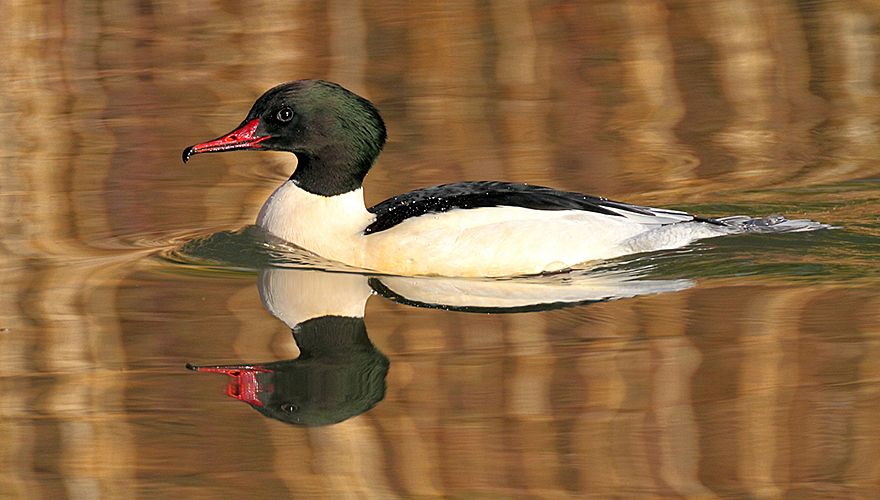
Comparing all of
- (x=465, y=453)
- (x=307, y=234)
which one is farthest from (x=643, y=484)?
(x=307, y=234)

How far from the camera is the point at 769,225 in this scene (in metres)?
8.71

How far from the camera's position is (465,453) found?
5.53 metres

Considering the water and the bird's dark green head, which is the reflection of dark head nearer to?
the water

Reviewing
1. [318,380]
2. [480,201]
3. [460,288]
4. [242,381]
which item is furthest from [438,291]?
[242,381]

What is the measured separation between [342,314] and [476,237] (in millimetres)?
934

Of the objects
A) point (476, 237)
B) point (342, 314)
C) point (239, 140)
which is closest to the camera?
point (342, 314)

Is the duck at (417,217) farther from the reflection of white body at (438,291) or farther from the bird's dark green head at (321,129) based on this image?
the reflection of white body at (438,291)

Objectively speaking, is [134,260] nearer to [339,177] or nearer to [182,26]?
[339,177]

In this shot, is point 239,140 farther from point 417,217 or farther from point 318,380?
point 318,380

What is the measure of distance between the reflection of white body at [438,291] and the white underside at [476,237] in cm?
9

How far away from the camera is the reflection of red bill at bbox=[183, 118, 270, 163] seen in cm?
839

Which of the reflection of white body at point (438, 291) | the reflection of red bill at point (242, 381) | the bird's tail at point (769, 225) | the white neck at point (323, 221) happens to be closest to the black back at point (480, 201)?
the white neck at point (323, 221)

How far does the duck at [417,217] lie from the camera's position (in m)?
8.13

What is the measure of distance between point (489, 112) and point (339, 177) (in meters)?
3.83
